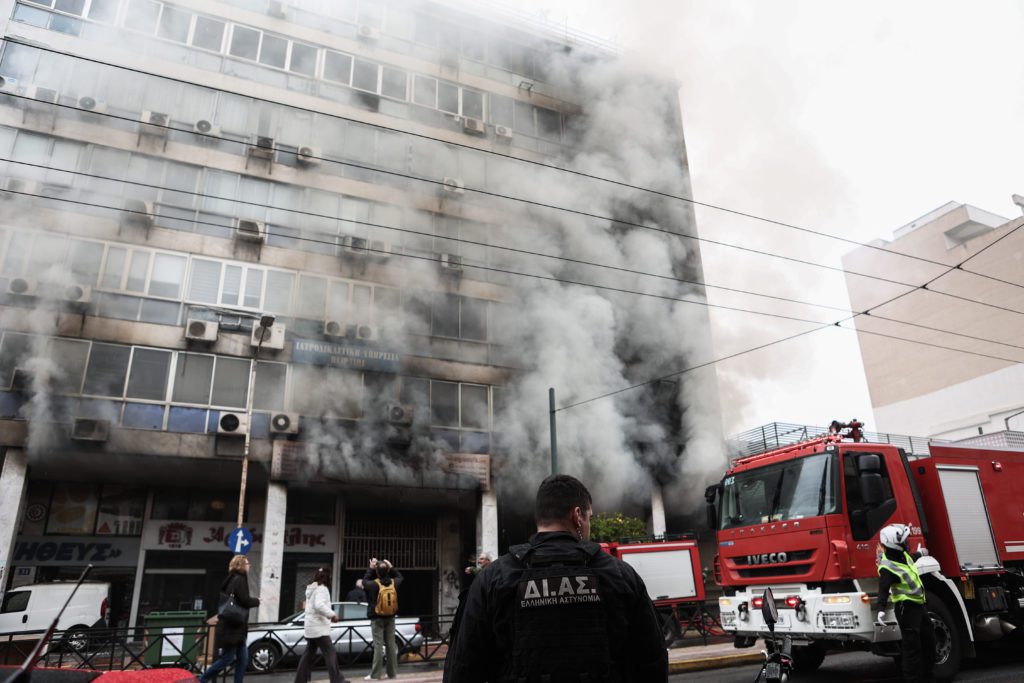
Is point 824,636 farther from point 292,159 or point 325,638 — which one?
point 292,159

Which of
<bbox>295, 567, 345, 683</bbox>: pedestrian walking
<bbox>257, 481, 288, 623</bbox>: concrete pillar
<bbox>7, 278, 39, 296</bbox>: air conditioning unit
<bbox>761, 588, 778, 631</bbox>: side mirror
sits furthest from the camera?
<bbox>257, 481, 288, 623</bbox>: concrete pillar

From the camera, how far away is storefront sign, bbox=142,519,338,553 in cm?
1616

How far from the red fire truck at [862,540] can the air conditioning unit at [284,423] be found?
10.3 m

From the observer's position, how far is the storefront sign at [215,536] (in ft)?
53.0

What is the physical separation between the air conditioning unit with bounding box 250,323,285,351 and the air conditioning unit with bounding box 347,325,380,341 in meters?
1.56

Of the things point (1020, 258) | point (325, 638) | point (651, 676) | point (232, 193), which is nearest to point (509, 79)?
point (232, 193)

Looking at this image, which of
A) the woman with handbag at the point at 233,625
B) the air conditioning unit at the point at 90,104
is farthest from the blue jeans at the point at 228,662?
the air conditioning unit at the point at 90,104

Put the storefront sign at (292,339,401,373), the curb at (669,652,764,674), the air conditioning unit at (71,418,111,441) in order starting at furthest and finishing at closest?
the storefront sign at (292,339,401,373) → the air conditioning unit at (71,418,111,441) → the curb at (669,652,764,674)

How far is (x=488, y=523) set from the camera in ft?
55.6

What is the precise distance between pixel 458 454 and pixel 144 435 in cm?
704

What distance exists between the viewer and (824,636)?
6.22 meters

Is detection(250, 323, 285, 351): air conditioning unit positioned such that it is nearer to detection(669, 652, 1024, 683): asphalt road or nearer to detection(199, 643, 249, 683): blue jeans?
detection(199, 643, 249, 683): blue jeans

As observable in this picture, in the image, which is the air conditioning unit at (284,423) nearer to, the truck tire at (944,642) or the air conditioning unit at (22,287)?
the air conditioning unit at (22,287)

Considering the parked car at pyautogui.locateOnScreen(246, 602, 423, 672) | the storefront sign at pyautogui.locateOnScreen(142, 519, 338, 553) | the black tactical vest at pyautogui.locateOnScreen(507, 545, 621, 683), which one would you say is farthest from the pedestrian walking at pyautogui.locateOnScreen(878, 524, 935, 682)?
the storefront sign at pyautogui.locateOnScreen(142, 519, 338, 553)
